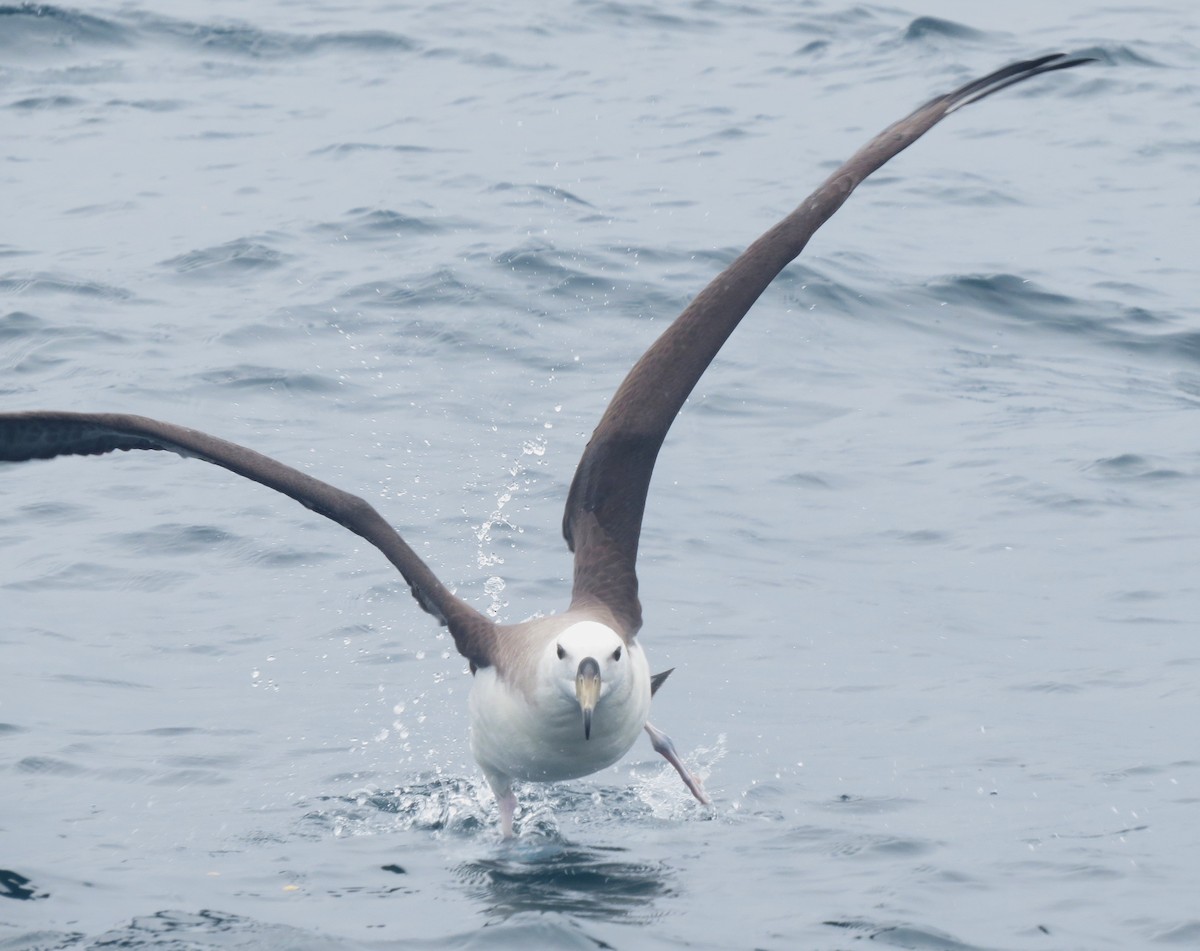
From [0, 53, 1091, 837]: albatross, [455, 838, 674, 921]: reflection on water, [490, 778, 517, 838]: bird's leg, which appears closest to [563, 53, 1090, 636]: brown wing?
[0, 53, 1091, 837]: albatross

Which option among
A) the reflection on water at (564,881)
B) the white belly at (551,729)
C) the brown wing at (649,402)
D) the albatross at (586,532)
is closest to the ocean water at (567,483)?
the reflection on water at (564,881)

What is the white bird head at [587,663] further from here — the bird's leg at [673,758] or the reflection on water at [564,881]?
the bird's leg at [673,758]

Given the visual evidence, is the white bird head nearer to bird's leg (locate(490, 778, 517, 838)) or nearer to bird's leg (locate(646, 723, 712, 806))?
bird's leg (locate(490, 778, 517, 838))

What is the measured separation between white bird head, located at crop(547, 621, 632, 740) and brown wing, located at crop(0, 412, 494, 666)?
980 millimetres

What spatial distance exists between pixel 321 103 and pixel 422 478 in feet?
35.9

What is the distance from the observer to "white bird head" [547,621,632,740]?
8188 millimetres

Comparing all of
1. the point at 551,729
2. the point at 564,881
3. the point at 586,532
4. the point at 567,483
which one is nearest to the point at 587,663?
the point at 551,729

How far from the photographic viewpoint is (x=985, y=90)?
10.6 meters

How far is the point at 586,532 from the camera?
1000 centimetres

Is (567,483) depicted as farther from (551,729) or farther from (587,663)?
(587,663)

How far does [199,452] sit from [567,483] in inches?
186

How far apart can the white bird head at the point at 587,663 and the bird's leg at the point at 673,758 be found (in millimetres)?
997

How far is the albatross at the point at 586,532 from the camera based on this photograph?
8.66 metres

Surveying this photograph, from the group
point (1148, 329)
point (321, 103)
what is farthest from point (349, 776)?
point (321, 103)
